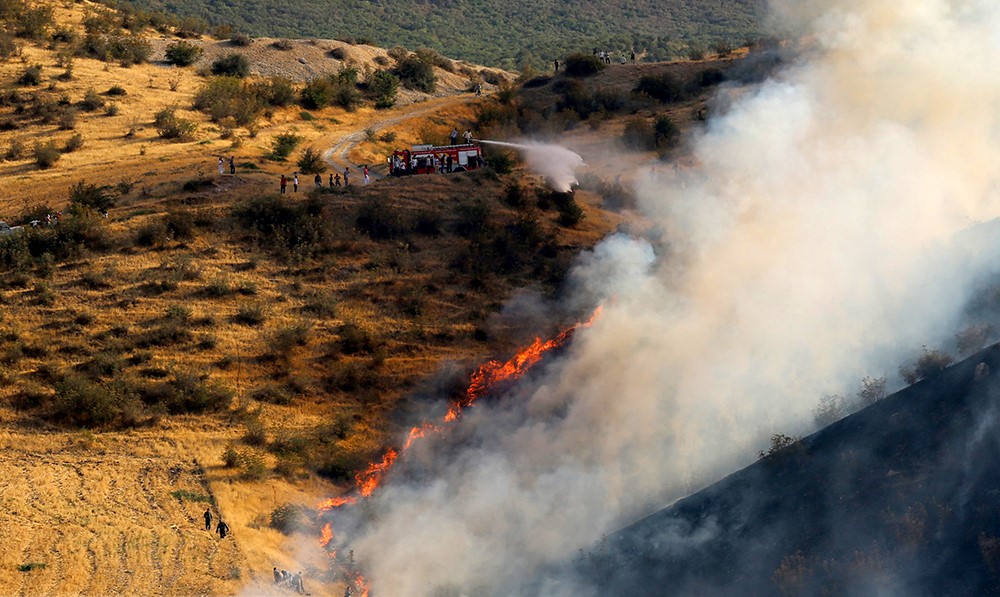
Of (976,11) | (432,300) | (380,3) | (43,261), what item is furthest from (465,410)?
(380,3)

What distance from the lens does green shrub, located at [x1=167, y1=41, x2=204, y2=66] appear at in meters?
67.5

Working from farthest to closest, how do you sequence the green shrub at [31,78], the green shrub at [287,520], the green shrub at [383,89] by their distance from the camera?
the green shrub at [383,89]
the green shrub at [31,78]
the green shrub at [287,520]

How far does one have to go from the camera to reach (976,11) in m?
37.4

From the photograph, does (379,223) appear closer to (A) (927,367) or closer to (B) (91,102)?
(B) (91,102)

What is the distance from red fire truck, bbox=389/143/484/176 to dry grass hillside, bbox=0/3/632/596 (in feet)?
6.37

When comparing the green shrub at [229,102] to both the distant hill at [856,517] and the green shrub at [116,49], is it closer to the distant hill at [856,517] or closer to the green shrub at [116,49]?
the green shrub at [116,49]

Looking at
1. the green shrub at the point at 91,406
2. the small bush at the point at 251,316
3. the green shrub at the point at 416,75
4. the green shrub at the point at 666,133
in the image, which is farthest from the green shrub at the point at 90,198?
the green shrub at the point at 416,75

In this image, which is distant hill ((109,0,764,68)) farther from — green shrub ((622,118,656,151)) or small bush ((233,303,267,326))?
small bush ((233,303,267,326))

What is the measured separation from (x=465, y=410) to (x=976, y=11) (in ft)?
79.3

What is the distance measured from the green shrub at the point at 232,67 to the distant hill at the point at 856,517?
51.6m

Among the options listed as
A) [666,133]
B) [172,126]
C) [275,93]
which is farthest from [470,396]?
[275,93]

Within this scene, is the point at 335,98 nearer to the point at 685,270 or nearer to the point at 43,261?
the point at 43,261

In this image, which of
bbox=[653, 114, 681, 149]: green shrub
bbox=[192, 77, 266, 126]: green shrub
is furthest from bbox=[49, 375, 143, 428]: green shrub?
bbox=[653, 114, 681, 149]: green shrub

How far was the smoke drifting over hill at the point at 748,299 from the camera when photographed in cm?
2916
